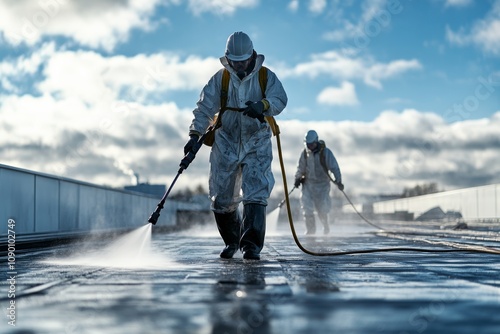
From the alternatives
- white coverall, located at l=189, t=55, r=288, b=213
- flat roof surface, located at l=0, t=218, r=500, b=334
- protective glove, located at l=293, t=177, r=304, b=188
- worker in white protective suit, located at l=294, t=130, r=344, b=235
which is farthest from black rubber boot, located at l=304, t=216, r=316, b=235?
flat roof surface, located at l=0, t=218, r=500, b=334

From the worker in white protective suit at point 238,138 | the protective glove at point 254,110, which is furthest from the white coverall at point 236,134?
the protective glove at point 254,110

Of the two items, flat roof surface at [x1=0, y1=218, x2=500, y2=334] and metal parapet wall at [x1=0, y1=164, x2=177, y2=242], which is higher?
metal parapet wall at [x1=0, y1=164, x2=177, y2=242]

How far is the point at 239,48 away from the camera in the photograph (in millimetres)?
8664

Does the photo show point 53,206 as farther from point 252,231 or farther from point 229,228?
point 252,231

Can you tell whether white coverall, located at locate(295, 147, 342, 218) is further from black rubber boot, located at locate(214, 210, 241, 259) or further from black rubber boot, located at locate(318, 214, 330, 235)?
black rubber boot, located at locate(214, 210, 241, 259)

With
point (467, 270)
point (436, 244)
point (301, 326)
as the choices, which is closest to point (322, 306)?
point (301, 326)

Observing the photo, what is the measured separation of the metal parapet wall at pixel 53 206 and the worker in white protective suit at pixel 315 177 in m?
5.51

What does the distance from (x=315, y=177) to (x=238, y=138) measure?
32.7 ft

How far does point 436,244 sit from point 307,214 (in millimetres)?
7329

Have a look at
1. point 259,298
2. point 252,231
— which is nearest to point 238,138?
point 252,231

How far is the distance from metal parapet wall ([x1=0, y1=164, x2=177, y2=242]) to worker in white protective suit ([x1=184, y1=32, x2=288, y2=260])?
6.75m

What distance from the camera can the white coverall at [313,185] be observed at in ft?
61.3

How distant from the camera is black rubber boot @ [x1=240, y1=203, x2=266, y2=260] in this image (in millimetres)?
8234

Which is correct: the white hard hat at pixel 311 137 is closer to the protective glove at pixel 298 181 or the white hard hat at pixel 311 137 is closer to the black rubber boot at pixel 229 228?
the protective glove at pixel 298 181
